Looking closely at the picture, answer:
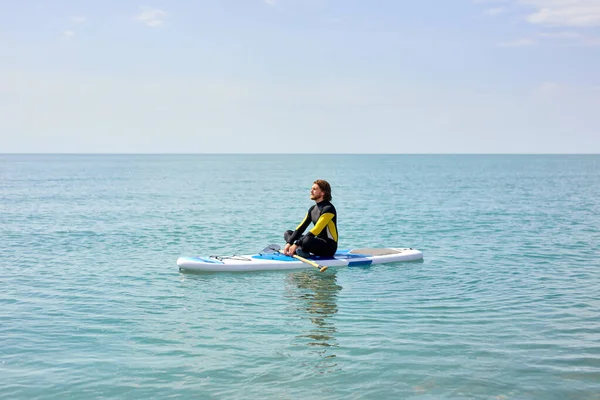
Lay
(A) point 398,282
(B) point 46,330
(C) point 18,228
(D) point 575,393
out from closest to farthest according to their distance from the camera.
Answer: (D) point 575,393, (B) point 46,330, (A) point 398,282, (C) point 18,228

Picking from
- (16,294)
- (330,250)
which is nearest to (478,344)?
(330,250)

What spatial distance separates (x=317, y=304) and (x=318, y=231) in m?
3.01

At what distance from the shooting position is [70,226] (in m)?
25.1

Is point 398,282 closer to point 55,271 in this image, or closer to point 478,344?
point 478,344

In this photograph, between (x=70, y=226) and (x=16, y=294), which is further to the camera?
(x=70, y=226)

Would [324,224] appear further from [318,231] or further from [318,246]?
[318,246]

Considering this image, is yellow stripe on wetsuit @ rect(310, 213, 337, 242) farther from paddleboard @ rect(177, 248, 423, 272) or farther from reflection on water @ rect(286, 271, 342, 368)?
reflection on water @ rect(286, 271, 342, 368)

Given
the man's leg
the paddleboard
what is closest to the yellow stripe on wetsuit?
the man's leg

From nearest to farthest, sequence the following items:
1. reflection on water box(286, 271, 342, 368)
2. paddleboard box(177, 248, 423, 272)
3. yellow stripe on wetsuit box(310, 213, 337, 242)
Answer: reflection on water box(286, 271, 342, 368), yellow stripe on wetsuit box(310, 213, 337, 242), paddleboard box(177, 248, 423, 272)

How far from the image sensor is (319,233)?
556 inches

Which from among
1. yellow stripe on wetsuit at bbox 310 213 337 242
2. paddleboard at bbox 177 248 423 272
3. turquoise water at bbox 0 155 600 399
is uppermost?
yellow stripe on wetsuit at bbox 310 213 337 242

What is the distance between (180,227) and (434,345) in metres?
17.6

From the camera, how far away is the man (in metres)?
13.8

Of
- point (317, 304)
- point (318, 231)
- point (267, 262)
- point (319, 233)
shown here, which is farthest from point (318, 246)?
point (317, 304)
